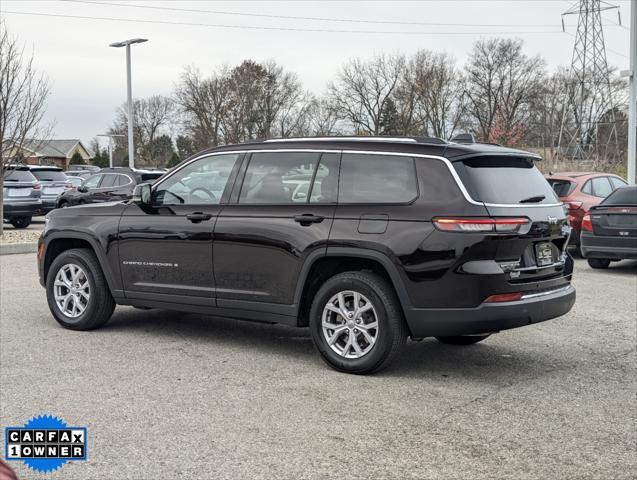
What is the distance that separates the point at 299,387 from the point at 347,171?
176 centimetres

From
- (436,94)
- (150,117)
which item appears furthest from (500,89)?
(150,117)

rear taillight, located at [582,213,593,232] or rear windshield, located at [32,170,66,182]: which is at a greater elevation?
rear windshield, located at [32,170,66,182]

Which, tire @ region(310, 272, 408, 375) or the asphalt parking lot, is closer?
the asphalt parking lot

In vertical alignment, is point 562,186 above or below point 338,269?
above

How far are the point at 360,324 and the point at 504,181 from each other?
1.54 m

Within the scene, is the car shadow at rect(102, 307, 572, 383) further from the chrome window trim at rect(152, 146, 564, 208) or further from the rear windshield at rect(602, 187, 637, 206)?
the rear windshield at rect(602, 187, 637, 206)

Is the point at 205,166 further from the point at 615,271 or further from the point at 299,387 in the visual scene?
the point at 615,271

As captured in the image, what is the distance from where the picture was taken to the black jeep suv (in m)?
5.79

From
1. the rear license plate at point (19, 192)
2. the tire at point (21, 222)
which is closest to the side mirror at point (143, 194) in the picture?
the rear license plate at point (19, 192)

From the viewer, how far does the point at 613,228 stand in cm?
1291

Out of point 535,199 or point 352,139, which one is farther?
point 352,139

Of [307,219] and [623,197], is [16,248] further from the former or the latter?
[623,197]

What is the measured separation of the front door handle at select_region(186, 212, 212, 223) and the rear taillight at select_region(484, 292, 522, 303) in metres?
2.55

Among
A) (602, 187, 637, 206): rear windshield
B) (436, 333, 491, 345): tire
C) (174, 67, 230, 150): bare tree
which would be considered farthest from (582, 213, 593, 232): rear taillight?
(174, 67, 230, 150): bare tree
